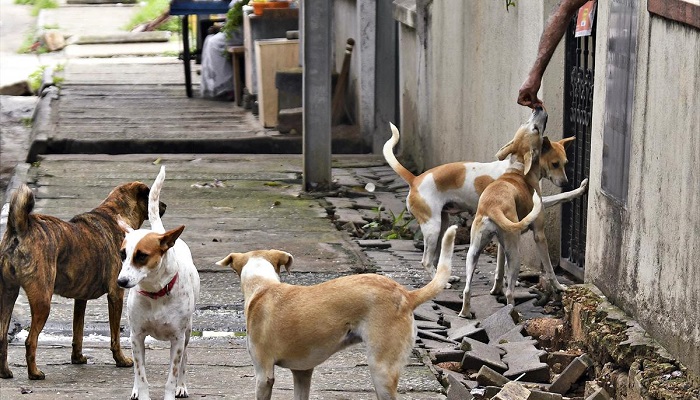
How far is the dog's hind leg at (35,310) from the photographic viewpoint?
683 cm

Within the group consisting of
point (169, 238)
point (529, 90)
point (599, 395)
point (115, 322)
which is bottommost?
point (599, 395)

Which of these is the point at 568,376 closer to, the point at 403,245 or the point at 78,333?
the point at 78,333

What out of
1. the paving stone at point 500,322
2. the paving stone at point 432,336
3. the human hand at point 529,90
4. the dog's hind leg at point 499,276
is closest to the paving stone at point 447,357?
the paving stone at point 432,336

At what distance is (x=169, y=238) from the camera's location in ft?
20.1

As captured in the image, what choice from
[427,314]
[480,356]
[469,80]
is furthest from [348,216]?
[480,356]

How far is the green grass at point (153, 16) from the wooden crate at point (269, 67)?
1075 centimetres

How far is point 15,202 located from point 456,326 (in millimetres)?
3016

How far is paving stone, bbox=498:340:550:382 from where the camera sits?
6.98m

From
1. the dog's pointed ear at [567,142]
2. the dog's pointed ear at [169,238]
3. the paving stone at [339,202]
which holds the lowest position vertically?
the paving stone at [339,202]

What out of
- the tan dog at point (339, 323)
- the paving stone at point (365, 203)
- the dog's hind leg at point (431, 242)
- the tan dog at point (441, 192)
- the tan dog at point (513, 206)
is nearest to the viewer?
the tan dog at point (339, 323)

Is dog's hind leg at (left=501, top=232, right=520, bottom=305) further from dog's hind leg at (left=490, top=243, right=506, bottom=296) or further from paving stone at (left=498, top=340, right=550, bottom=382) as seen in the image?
paving stone at (left=498, top=340, right=550, bottom=382)

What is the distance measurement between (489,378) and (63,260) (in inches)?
97.9

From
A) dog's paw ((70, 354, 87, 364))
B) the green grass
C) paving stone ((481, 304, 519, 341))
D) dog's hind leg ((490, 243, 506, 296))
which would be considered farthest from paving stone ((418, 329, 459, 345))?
the green grass

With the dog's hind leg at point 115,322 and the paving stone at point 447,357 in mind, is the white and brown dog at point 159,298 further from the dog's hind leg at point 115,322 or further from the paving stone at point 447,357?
the paving stone at point 447,357
